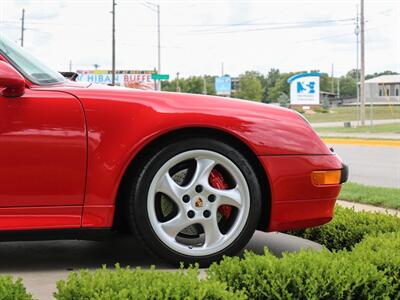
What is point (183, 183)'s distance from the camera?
3.41 m

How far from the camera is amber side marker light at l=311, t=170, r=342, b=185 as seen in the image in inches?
138

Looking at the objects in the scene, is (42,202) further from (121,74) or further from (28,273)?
(121,74)

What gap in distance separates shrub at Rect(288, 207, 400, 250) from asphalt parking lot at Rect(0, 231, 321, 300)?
10 cm

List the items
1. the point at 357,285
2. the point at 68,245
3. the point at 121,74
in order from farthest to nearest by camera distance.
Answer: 1. the point at 121,74
2. the point at 68,245
3. the point at 357,285

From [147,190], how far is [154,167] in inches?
5.1

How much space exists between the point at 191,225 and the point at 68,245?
Answer: 1131 millimetres

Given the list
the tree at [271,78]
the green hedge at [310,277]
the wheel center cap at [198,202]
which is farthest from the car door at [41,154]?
the tree at [271,78]

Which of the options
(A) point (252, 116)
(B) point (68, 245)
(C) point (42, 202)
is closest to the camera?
(C) point (42, 202)

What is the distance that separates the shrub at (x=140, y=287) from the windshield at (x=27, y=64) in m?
1.46

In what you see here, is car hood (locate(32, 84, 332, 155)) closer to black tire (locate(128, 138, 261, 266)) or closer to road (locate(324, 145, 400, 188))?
black tire (locate(128, 138, 261, 266))

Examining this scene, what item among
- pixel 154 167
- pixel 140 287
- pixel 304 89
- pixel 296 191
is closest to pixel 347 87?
pixel 304 89

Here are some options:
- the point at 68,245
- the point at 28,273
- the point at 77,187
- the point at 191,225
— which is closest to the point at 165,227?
the point at 191,225

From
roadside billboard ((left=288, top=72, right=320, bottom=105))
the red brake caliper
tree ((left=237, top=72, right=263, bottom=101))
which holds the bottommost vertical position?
the red brake caliper

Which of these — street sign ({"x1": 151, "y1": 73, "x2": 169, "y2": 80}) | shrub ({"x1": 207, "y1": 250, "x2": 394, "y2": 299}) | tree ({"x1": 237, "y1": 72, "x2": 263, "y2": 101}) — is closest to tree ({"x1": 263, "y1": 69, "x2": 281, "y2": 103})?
tree ({"x1": 237, "y1": 72, "x2": 263, "y2": 101})
